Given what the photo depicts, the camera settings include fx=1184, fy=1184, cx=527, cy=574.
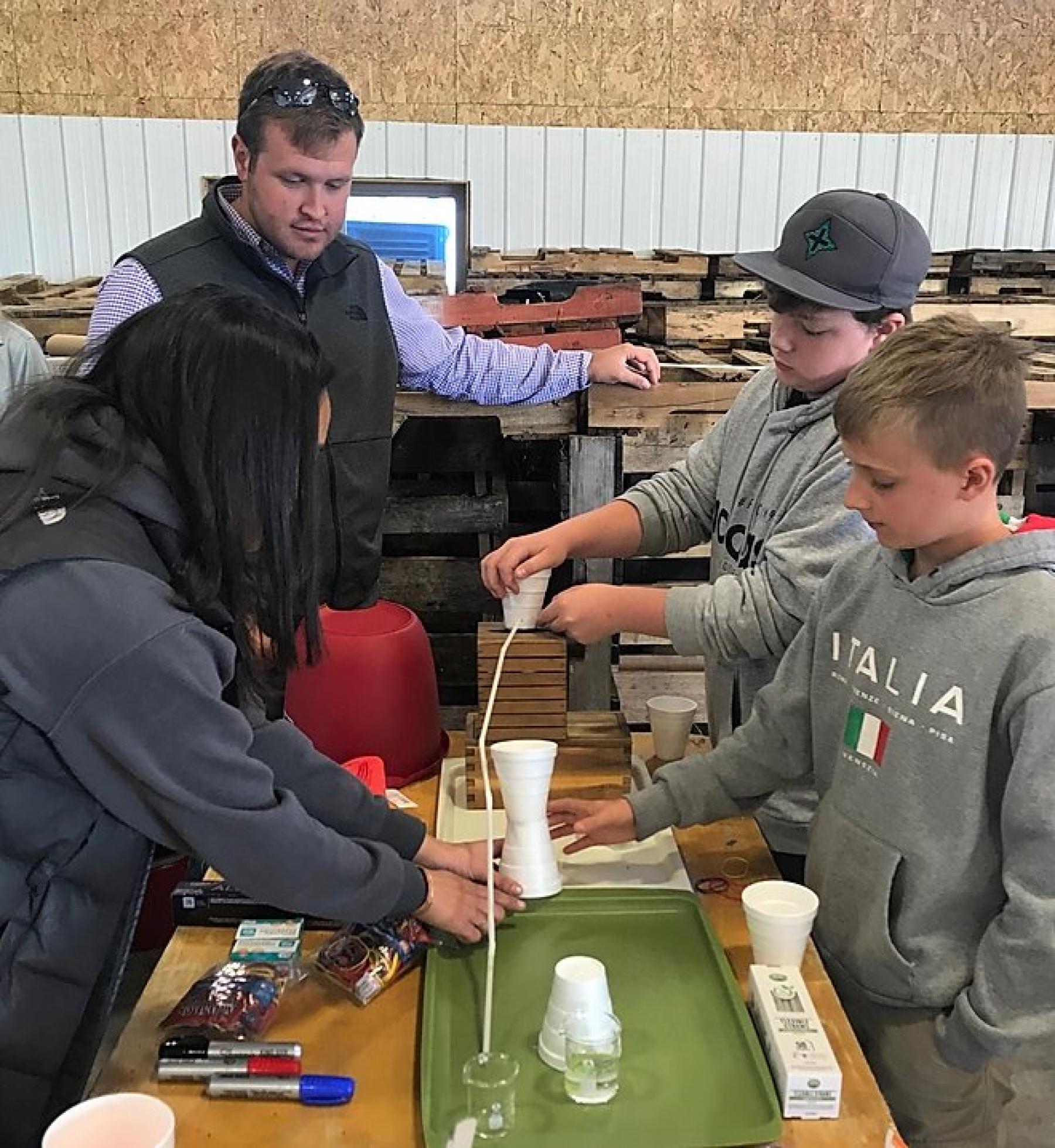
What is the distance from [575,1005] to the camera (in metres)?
1.25

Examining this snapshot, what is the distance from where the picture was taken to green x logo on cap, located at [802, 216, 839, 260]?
182cm

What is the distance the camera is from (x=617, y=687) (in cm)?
280

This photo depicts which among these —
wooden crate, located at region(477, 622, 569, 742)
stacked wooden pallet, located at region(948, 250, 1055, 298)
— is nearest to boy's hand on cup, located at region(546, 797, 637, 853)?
wooden crate, located at region(477, 622, 569, 742)

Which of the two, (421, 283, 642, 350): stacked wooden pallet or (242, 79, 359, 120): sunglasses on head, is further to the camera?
(421, 283, 642, 350): stacked wooden pallet

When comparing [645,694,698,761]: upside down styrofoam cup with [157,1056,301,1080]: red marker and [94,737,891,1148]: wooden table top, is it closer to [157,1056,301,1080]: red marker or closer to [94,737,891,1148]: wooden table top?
[94,737,891,1148]: wooden table top

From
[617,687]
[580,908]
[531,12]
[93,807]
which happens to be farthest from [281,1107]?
[531,12]

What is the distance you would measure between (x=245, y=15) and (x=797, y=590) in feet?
18.6

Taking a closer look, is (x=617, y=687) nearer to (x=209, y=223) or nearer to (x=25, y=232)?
(x=209, y=223)

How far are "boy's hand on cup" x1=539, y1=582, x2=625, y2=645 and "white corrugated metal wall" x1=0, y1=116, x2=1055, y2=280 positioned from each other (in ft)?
16.7

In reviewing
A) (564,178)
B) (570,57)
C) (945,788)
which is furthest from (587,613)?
(570,57)

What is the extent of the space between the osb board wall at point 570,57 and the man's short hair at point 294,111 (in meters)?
4.35

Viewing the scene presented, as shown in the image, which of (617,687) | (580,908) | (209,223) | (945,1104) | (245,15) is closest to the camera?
(945,1104)

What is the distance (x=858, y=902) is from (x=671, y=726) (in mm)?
596

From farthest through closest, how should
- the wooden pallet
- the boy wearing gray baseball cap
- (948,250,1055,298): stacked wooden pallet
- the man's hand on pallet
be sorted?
(948,250,1055,298): stacked wooden pallet → the wooden pallet → the man's hand on pallet → the boy wearing gray baseball cap
